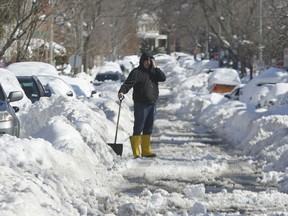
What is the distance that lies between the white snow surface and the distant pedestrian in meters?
0.52

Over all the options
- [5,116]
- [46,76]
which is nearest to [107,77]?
[46,76]

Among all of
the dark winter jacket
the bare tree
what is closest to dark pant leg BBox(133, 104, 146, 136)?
the dark winter jacket

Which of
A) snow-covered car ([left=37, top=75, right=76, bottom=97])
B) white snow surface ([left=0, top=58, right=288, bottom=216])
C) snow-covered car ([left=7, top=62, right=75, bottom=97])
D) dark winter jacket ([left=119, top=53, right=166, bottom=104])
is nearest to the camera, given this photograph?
white snow surface ([left=0, top=58, right=288, bottom=216])

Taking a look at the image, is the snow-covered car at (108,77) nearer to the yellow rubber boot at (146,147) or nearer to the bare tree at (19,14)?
the bare tree at (19,14)

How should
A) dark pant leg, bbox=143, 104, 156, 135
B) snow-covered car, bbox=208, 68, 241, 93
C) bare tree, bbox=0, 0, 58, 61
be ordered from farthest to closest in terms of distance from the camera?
snow-covered car, bbox=208, 68, 241, 93 → bare tree, bbox=0, 0, 58, 61 → dark pant leg, bbox=143, 104, 156, 135

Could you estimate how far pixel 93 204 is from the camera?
908 centimetres

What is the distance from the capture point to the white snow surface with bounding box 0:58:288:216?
807cm

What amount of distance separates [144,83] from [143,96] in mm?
240

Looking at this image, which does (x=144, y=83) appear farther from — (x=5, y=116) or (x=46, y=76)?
(x=46, y=76)

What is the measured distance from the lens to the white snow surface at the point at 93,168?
8070 millimetres

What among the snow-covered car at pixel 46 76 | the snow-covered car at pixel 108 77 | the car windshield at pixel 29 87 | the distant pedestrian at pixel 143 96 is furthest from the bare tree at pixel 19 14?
the snow-covered car at pixel 108 77

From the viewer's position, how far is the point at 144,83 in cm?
1508

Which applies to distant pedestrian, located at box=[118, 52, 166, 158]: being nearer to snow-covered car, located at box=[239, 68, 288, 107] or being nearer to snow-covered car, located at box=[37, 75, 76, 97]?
snow-covered car, located at box=[37, 75, 76, 97]

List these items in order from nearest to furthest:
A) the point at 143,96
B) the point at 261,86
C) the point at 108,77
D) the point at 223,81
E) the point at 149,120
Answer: the point at 143,96
the point at 149,120
the point at 261,86
the point at 223,81
the point at 108,77
